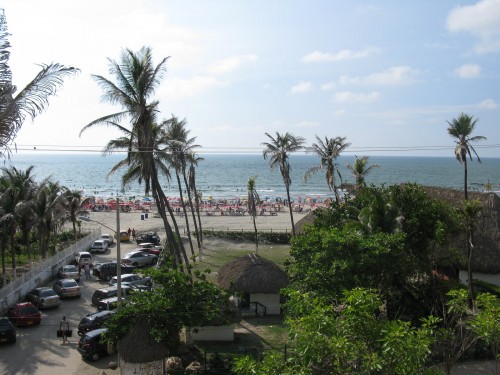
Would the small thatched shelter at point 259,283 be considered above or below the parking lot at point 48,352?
above

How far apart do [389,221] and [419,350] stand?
428 inches

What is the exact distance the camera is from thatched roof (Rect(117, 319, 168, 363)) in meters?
14.4

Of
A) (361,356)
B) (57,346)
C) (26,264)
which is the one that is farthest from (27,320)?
(361,356)

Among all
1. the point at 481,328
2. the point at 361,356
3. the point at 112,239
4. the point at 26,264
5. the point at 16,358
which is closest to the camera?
the point at 361,356

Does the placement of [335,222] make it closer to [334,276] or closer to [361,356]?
[334,276]

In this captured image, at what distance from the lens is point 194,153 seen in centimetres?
3441

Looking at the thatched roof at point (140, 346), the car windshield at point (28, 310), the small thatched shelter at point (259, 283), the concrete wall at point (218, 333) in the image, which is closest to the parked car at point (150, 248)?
the small thatched shelter at point (259, 283)

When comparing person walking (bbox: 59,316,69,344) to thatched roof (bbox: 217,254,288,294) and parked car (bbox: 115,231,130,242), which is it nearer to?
thatched roof (bbox: 217,254,288,294)

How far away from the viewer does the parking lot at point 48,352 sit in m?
16.1

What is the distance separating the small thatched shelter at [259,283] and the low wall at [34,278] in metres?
9.86

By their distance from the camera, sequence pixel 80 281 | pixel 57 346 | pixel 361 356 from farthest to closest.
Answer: pixel 80 281 < pixel 57 346 < pixel 361 356

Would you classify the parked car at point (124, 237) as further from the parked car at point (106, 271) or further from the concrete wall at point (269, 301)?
the concrete wall at point (269, 301)

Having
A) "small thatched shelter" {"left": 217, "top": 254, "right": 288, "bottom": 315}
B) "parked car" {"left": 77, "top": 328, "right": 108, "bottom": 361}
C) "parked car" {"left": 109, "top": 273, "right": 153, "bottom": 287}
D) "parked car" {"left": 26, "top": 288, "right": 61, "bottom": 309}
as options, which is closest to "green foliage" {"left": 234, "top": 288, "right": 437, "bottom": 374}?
"parked car" {"left": 77, "top": 328, "right": 108, "bottom": 361}

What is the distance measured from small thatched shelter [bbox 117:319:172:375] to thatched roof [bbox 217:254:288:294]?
7.06 metres
